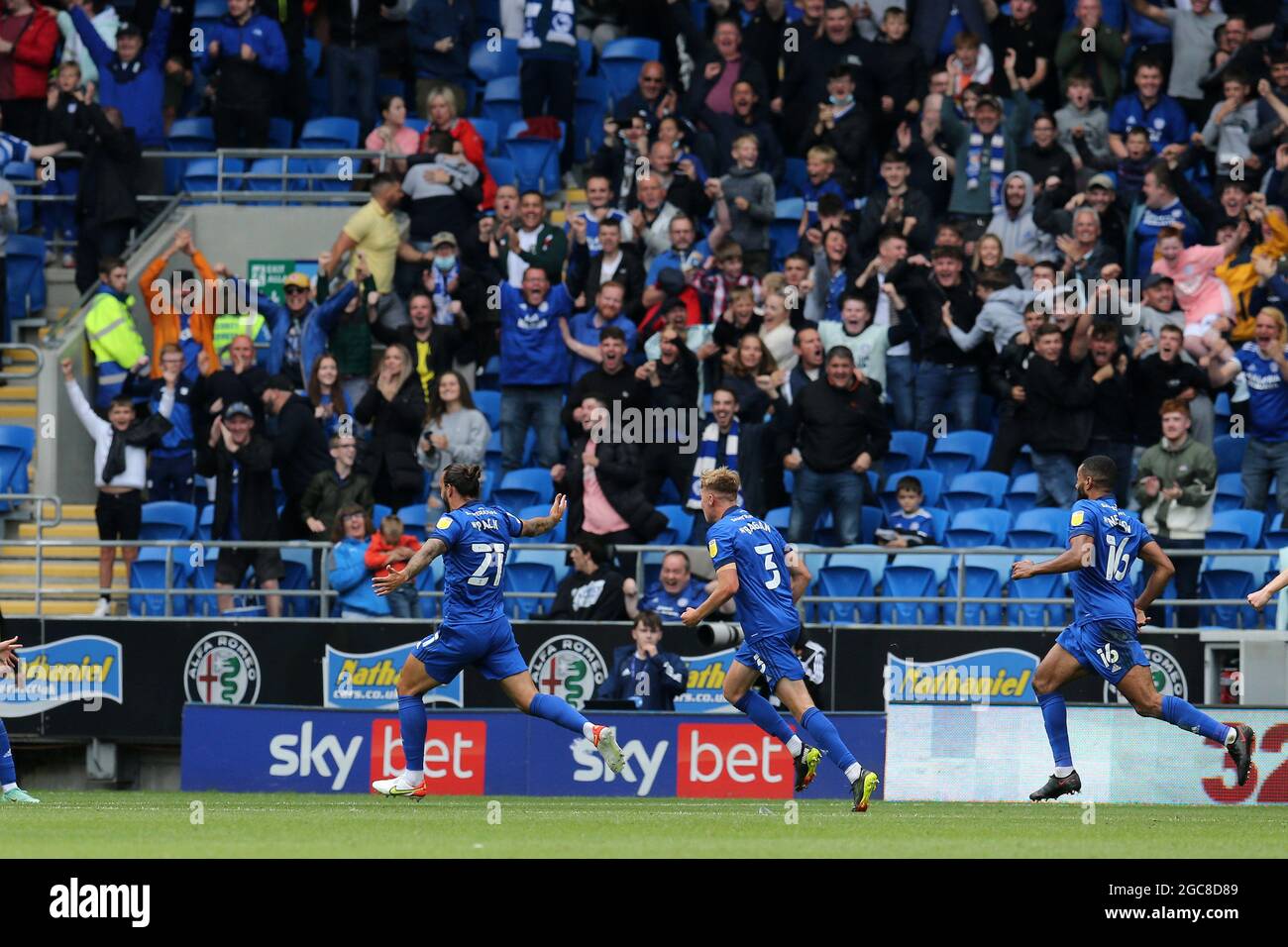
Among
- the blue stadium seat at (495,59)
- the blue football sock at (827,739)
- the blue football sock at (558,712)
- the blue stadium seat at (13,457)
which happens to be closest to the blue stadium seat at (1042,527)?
the blue football sock at (827,739)

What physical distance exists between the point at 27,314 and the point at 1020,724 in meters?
13.5

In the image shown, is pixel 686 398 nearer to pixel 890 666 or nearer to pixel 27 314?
pixel 890 666

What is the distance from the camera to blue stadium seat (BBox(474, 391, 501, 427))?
2289cm

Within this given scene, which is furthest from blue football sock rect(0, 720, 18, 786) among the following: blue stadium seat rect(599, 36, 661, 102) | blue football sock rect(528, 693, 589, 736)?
blue stadium seat rect(599, 36, 661, 102)

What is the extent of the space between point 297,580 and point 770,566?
27.1 feet

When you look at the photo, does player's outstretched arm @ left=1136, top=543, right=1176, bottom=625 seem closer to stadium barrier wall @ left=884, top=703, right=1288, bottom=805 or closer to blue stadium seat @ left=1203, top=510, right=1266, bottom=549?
stadium barrier wall @ left=884, top=703, right=1288, bottom=805

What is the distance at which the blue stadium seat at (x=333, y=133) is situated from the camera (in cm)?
2608

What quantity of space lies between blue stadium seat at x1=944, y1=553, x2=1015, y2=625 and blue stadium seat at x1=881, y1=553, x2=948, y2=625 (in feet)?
0.50

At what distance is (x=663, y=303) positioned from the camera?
878 inches

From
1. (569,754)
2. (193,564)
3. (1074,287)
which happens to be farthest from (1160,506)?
(193,564)

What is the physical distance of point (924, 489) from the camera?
2172 cm

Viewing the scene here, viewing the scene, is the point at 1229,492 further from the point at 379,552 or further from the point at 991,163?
the point at 379,552

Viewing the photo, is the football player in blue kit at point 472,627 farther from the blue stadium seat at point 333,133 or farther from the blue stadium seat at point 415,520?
the blue stadium seat at point 333,133

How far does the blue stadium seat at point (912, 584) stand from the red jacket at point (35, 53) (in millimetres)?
11816
